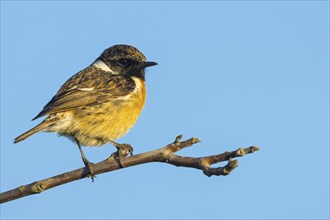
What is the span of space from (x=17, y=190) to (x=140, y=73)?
19.8 ft

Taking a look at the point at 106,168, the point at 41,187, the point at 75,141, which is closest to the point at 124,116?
the point at 75,141

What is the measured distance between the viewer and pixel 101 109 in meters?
9.55

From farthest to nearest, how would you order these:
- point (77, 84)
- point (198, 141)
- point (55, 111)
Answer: point (77, 84) < point (55, 111) < point (198, 141)

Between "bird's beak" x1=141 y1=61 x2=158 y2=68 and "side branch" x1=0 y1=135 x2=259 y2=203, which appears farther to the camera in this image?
"bird's beak" x1=141 y1=61 x2=158 y2=68

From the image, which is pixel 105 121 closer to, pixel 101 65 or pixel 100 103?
pixel 100 103

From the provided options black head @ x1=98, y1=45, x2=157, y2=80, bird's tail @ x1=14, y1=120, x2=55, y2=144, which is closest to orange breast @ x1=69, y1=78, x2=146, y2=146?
bird's tail @ x1=14, y1=120, x2=55, y2=144

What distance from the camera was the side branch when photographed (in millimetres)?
4768

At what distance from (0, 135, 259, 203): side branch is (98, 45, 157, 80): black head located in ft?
16.9

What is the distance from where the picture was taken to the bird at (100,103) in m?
8.93

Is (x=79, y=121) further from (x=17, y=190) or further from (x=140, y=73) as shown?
(x=17, y=190)

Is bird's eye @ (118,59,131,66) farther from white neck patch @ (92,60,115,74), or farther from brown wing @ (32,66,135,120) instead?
brown wing @ (32,66,135,120)

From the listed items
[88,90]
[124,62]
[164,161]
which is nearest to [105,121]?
[88,90]

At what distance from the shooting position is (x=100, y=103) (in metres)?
9.65

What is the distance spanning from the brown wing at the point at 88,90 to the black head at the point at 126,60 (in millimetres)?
277
